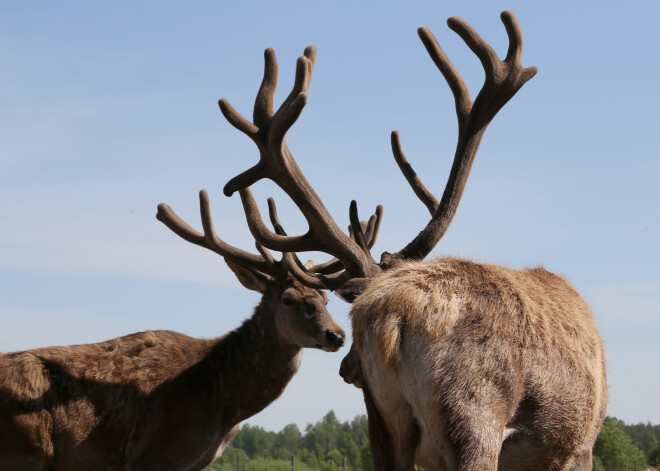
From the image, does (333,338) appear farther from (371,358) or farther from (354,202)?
(371,358)

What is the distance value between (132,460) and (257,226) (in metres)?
2.68

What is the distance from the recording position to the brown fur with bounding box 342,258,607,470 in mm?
3404

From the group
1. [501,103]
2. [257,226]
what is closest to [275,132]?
[257,226]

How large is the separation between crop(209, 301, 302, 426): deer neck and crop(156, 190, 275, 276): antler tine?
1.83 feet

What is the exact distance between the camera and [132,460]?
8.00 metres

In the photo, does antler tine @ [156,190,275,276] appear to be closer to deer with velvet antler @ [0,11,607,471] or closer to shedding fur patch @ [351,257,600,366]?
deer with velvet antler @ [0,11,607,471]

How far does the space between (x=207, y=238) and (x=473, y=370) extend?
5510 mm

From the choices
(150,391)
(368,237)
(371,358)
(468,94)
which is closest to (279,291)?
(368,237)

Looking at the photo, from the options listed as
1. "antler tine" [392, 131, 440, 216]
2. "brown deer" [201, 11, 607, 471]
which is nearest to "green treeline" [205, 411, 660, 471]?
"antler tine" [392, 131, 440, 216]

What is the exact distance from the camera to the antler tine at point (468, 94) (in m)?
5.71

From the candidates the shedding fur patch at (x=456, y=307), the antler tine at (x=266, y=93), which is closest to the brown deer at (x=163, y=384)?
the antler tine at (x=266, y=93)

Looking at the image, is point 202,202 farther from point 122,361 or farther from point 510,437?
point 510,437

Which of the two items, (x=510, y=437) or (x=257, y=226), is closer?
(x=510, y=437)

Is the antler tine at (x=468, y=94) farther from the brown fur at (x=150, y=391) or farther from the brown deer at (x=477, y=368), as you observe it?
the brown fur at (x=150, y=391)
